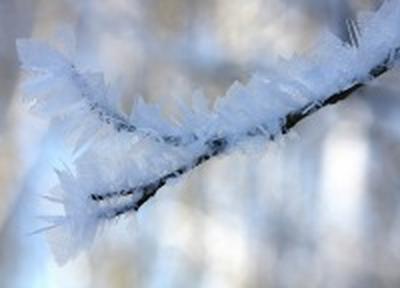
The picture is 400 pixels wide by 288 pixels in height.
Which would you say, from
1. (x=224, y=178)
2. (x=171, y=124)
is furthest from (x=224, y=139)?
(x=224, y=178)

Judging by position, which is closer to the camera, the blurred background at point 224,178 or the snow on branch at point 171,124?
the snow on branch at point 171,124

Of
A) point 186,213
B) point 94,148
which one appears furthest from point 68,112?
Answer: point 186,213

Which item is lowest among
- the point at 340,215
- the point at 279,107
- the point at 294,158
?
the point at 279,107

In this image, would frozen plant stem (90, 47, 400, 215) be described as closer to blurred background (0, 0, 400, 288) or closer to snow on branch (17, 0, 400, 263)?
snow on branch (17, 0, 400, 263)

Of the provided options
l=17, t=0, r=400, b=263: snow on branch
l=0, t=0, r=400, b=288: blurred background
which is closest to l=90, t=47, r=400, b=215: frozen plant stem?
l=17, t=0, r=400, b=263: snow on branch

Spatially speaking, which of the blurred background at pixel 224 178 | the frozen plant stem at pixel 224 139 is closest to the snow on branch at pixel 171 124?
the frozen plant stem at pixel 224 139

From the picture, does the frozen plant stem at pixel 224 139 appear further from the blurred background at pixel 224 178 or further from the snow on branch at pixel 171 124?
the blurred background at pixel 224 178

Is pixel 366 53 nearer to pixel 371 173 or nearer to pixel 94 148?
pixel 94 148
